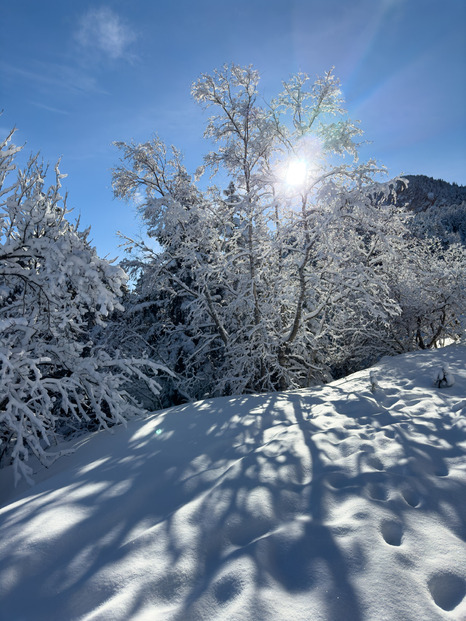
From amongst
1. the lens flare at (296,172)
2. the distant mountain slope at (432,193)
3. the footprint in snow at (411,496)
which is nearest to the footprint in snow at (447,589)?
the footprint in snow at (411,496)

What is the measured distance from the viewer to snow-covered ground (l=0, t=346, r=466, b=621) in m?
1.76

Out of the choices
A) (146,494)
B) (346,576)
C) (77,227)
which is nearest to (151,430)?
(146,494)

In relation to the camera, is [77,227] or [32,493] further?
[77,227]

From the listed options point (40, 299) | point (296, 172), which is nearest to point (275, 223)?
point (296, 172)

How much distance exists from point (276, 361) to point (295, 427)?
4.83 m

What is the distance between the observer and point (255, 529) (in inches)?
90.8

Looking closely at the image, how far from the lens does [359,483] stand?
272 cm

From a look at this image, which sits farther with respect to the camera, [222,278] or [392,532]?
[222,278]

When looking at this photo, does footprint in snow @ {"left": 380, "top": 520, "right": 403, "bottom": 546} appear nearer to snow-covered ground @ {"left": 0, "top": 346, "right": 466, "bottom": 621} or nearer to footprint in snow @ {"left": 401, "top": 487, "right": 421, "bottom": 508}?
snow-covered ground @ {"left": 0, "top": 346, "right": 466, "bottom": 621}

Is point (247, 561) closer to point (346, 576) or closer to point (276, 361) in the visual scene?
point (346, 576)

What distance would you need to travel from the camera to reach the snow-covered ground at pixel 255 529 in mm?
1762

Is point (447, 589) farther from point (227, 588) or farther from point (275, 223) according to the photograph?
point (275, 223)

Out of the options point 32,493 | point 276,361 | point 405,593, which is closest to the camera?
point 405,593

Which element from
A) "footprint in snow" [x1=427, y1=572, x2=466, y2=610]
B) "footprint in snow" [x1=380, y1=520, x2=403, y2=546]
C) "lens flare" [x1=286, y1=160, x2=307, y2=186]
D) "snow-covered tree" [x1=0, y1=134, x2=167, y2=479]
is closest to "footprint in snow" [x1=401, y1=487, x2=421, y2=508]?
"footprint in snow" [x1=380, y1=520, x2=403, y2=546]
